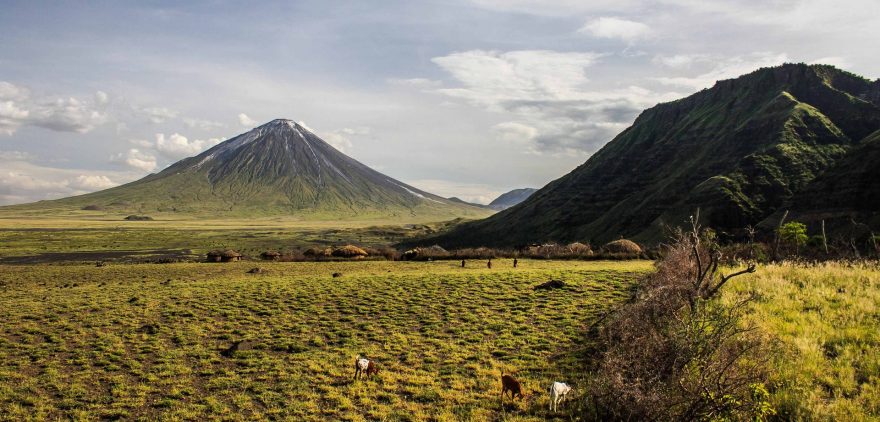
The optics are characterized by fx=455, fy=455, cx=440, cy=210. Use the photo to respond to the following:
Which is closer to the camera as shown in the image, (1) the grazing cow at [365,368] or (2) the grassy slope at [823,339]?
(2) the grassy slope at [823,339]

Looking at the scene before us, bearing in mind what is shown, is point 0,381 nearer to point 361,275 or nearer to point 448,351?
point 448,351

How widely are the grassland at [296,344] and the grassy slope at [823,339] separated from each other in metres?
5.90

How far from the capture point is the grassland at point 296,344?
45.4ft

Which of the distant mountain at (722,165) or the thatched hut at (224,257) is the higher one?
the distant mountain at (722,165)

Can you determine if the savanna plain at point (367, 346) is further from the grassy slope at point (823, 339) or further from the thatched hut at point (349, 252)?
the thatched hut at point (349, 252)

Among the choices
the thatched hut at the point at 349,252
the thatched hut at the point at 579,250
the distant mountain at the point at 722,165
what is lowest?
the thatched hut at the point at 349,252

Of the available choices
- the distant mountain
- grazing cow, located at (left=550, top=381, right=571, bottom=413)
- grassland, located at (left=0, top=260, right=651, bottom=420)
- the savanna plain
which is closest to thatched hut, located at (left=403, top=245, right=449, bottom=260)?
grassland, located at (left=0, top=260, right=651, bottom=420)

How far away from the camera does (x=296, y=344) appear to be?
1969 cm

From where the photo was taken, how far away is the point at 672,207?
4225 inches

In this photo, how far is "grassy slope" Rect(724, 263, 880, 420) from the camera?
971 cm

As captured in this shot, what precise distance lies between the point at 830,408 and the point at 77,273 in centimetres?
5410

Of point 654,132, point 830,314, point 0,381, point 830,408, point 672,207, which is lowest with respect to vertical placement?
point 0,381

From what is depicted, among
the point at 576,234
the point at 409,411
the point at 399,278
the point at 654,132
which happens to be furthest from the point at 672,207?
the point at 409,411

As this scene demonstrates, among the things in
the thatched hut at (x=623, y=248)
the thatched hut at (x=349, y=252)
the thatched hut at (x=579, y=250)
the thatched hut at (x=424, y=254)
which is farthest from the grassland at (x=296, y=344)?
the thatched hut at (x=349, y=252)
